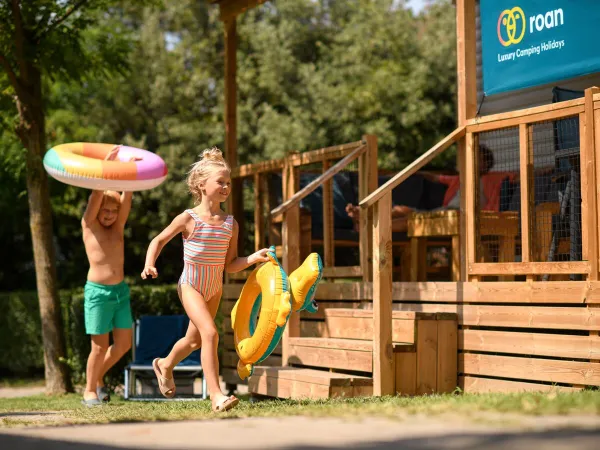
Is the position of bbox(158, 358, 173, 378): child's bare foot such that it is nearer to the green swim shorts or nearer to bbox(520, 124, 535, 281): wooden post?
the green swim shorts

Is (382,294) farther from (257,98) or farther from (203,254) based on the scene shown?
(257,98)

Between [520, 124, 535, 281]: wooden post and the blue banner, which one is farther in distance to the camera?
the blue banner

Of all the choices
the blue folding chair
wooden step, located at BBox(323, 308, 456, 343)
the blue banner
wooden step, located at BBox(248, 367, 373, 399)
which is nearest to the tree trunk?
the blue folding chair

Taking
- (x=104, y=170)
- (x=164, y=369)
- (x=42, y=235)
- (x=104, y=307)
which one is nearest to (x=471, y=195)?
(x=164, y=369)

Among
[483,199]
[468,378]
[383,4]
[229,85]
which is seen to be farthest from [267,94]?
[468,378]

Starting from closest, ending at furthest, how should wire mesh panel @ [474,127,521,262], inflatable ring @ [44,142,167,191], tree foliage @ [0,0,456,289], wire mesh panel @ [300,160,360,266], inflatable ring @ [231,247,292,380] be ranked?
inflatable ring @ [231,247,292,380]
wire mesh panel @ [474,127,521,262]
inflatable ring @ [44,142,167,191]
wire mesh panel @ [300,160,360,266]
tree foliage @ [0,0,456,289]

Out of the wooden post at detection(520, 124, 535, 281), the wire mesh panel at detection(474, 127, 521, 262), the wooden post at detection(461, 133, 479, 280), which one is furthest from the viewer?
the wire mesh panel at detection(474, 127, 521, 262)

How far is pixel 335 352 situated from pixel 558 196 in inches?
86.1

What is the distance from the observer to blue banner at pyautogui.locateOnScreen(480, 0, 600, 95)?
7086 mm

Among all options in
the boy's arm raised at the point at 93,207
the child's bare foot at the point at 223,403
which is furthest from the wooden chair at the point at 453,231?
the boy's arm raised at the point at 93,207

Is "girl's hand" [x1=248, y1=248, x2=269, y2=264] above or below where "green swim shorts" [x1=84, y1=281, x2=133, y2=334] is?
above

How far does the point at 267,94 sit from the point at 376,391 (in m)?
19.7

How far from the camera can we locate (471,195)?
7.17 m

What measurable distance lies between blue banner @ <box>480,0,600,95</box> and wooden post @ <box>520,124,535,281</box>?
0.81 metres
